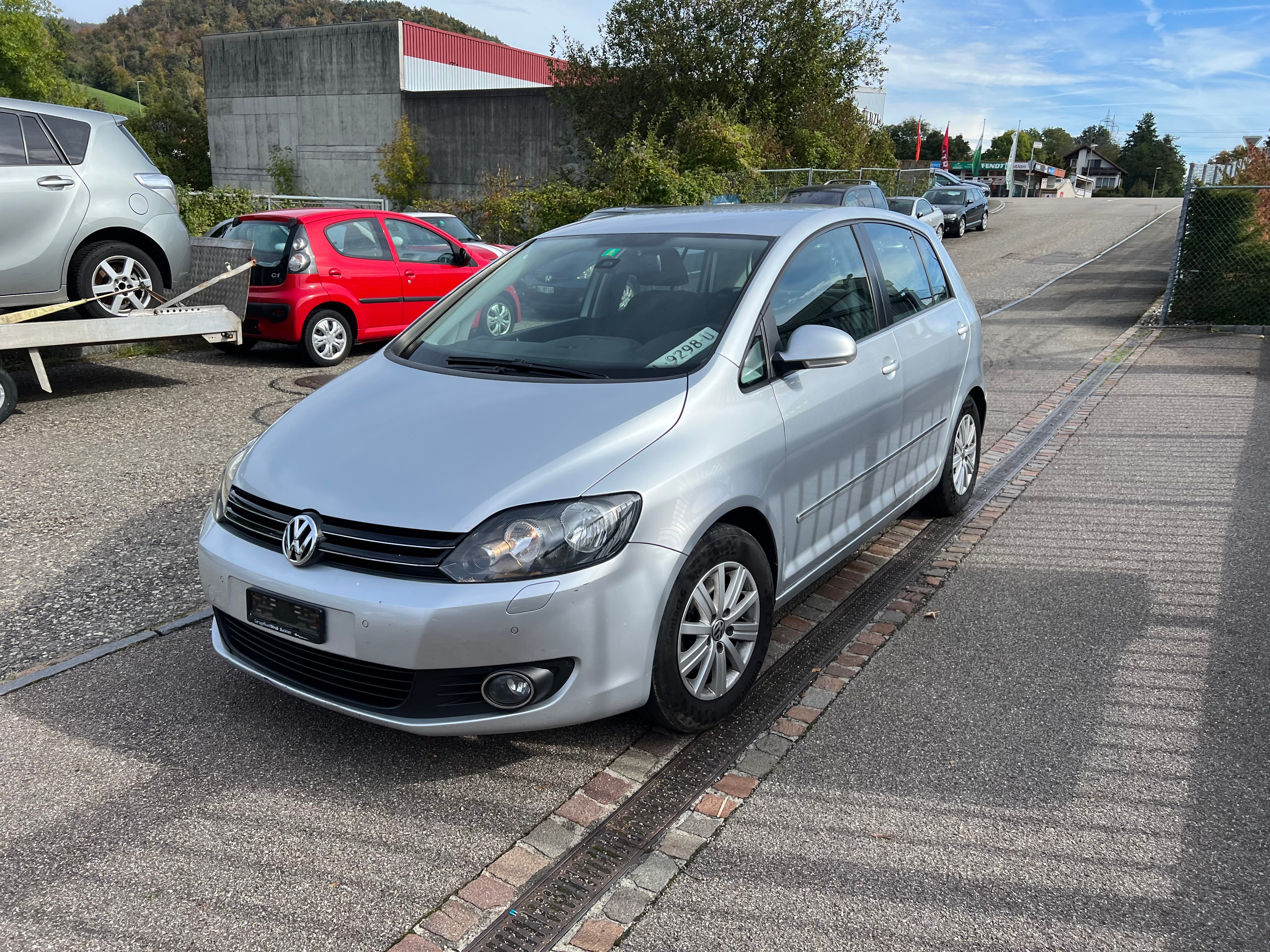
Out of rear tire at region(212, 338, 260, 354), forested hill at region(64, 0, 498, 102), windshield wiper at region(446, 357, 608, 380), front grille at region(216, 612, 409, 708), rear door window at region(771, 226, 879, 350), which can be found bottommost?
front grille at region(216, 612, 409, 708)

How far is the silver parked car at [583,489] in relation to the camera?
2932mm

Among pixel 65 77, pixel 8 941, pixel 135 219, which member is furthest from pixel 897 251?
pixel 65 77

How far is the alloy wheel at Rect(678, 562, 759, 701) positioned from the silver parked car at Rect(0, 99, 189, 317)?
7057mm

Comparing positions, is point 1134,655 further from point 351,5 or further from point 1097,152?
point 1097,152

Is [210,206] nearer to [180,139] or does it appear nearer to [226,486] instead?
[226,486]

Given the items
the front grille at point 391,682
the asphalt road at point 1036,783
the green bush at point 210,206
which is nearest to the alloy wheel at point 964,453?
the asphalt road at point 1036,783

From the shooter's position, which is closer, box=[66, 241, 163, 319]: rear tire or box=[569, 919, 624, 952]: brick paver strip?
box=[569, 919, 624, 952]: brick paver strip

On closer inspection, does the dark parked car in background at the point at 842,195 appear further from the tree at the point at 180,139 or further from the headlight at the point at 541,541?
the tree at the point at 180,139

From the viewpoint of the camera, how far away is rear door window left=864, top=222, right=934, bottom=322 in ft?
15.8

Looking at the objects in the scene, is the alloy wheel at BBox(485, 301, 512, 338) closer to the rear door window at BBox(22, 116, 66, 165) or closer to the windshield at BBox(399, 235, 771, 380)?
the windshield at BBox(399, 235, 771, 380)

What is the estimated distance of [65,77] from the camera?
50.1 m

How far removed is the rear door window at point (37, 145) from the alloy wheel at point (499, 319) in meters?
5.62

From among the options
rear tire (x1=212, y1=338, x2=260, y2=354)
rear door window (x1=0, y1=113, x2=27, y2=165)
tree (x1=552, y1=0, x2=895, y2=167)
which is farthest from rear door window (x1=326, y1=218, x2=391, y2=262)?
tree (x1=552, y1=0, x2=895, y2=167)

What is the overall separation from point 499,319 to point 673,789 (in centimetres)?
215
